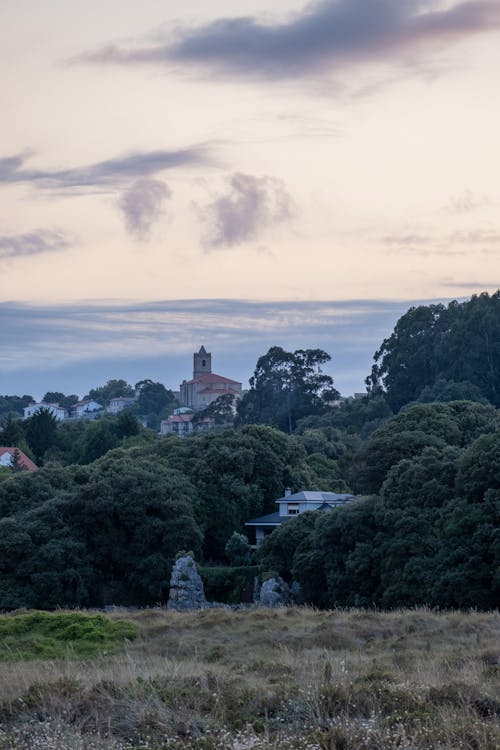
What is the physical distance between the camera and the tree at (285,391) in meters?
85.3

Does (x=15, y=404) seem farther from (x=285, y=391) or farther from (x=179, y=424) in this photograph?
(x=285, y=391)

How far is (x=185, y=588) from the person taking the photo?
32594 mm

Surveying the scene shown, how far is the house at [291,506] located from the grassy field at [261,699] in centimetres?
2725

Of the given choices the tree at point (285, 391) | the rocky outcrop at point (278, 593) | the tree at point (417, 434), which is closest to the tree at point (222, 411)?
the tree at point (285, 391)

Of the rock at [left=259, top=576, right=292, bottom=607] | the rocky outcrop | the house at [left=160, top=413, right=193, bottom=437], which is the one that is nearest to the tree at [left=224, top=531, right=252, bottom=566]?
the rocky outcrop

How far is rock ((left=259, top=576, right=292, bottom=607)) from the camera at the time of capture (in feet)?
107

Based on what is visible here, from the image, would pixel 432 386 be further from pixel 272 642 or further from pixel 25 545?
pixel 272 642

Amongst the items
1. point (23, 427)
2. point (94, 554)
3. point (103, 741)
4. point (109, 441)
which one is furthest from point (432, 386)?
point (103, 741)

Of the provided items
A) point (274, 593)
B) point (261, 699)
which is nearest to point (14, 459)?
point (274, 593)

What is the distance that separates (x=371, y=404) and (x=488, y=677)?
66.6m

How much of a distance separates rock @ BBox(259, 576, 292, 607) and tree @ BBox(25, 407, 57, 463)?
49.0 m

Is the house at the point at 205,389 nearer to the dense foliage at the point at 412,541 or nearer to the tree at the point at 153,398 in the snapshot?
the tree at the point at 153,398

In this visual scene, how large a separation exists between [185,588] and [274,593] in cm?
267

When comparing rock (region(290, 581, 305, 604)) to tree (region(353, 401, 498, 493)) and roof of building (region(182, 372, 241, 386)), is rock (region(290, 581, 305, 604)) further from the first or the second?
roof of building (region(182, 372, 241, 386))
